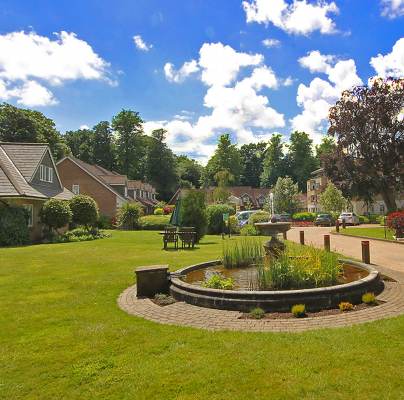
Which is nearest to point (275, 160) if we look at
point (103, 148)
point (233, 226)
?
point (103, 148)

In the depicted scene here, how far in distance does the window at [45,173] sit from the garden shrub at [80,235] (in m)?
4.97

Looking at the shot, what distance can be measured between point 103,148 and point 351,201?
174 feet

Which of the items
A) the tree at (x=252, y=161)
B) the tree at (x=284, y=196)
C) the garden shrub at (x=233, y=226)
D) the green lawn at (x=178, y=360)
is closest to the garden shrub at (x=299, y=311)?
the green lawn at (x=178, y=360)

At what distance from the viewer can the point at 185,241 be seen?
20.6m

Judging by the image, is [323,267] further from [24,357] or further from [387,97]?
[387,97]

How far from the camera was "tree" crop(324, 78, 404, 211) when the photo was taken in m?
37.7

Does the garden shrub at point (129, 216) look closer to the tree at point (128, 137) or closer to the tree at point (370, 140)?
the tree at point (370, 140)

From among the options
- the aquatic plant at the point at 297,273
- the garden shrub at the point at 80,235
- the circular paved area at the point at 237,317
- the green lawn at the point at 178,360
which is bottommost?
the green lawn at the point at 178,360

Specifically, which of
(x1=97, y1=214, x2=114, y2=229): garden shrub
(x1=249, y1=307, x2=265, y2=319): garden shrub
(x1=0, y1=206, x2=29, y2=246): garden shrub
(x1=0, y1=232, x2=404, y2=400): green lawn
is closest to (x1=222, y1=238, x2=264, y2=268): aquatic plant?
(x1=249, y1=307, x2=265, y2=319): garden shrub

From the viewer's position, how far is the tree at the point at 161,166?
86000 millimetres

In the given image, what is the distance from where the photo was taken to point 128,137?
85.2 metres

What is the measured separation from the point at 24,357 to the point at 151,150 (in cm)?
8204

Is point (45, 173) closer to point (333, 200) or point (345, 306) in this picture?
point (345, 306)

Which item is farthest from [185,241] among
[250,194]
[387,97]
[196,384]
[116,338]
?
[250,194]
